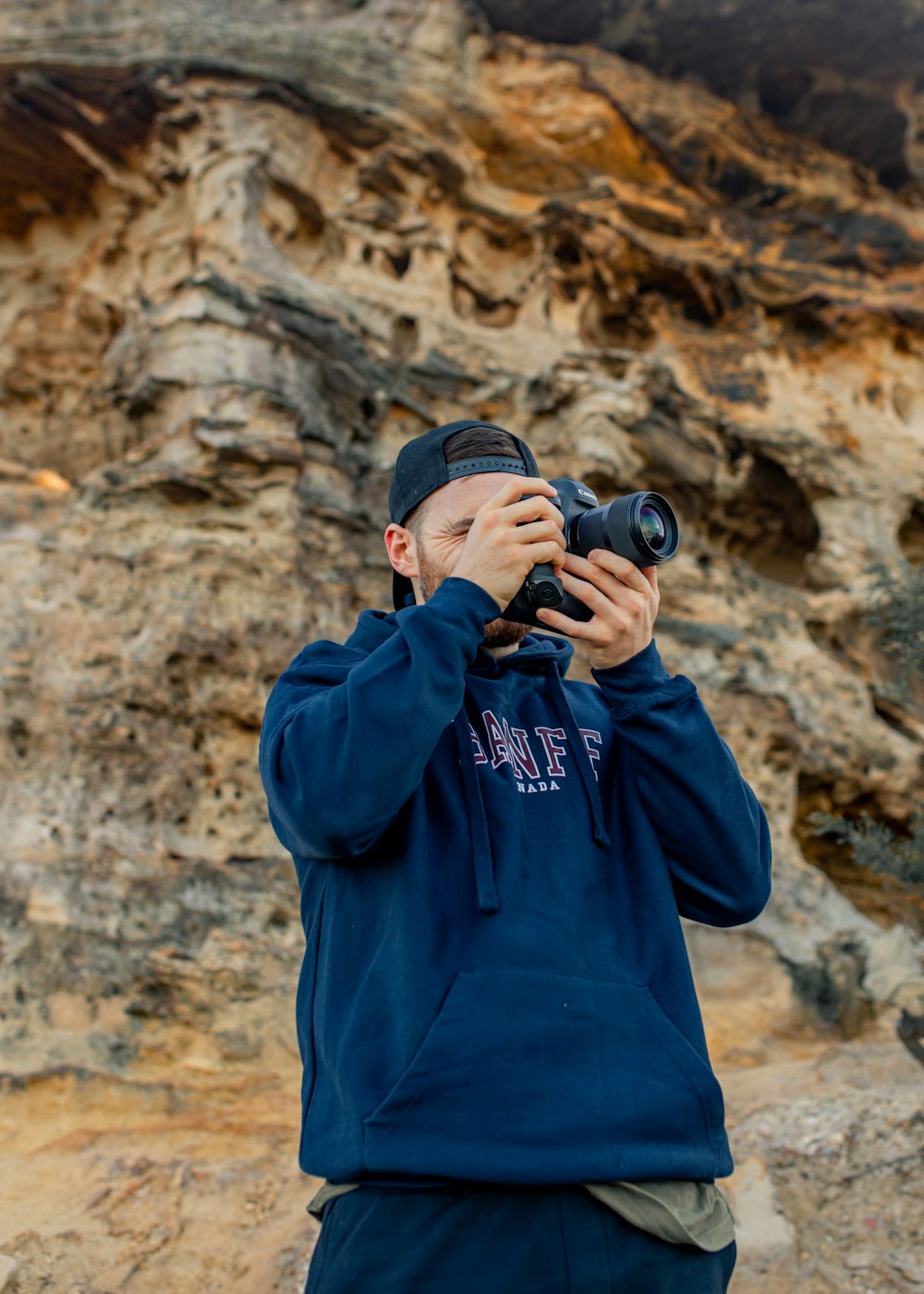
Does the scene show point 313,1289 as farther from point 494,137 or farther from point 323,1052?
point 494,137

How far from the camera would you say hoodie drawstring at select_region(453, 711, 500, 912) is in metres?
1.40

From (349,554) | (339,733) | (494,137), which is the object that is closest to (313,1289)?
(339,733)

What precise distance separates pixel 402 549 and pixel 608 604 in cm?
45

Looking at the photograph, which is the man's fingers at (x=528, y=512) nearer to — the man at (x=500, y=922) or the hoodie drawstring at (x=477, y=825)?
the man at (x=500, y=922)

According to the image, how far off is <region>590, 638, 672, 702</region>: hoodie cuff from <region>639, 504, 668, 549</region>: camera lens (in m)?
0.19

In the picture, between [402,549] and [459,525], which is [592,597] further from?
[402,549]

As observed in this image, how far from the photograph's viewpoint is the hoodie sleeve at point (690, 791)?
160 centimetres

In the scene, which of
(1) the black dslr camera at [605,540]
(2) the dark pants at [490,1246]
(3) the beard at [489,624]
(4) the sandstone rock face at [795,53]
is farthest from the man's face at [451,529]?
(4) the sandstone rock face at [795,53]

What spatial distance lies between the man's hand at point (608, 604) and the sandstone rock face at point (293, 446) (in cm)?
214

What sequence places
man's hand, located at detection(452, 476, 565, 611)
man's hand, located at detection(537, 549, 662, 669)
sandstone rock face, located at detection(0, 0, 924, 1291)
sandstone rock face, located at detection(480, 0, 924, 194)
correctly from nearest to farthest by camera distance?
man's hand, located at detection(452, 476, 565, 611) < man's hand, located at detection(537, 549, 662, 669) < sandstone rock face, located at detection(0, 0, 924, 1291) < sandstone rock face, located at detection(480, 0, 924, 194)

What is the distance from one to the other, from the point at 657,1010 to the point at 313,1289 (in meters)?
0.64

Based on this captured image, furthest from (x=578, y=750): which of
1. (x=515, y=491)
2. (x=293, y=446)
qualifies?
(x=293, y=446)

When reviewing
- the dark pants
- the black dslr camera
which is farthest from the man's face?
the dark pants

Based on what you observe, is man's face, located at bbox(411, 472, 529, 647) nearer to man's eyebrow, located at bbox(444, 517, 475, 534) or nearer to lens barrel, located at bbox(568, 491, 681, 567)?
man's eyebrow, located at bbox(444, 517, 475, 534)
